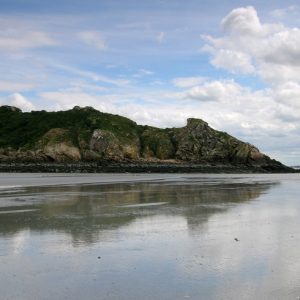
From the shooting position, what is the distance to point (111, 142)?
108562 millimetres

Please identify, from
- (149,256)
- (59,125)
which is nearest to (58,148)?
(59,125)

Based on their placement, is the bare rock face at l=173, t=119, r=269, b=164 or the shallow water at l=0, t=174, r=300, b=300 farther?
the bare rock face at l=173, t=119, r=269, b=164

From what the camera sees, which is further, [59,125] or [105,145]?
[59,125]

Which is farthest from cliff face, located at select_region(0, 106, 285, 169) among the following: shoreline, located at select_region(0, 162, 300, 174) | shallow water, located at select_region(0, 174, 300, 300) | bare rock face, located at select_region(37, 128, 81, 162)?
shallow water, located at select_region(0, 174, 300, 300)

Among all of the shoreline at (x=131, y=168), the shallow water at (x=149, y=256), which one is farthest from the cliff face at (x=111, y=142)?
the shallow water at (x=149, y=256)

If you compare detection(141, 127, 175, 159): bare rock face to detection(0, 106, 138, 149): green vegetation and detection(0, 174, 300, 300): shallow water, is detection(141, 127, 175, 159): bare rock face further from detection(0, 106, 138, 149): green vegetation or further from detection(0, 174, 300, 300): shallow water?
detection(0, 174, 300, 300): shallow water

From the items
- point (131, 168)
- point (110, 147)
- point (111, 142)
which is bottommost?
point (131, 168)

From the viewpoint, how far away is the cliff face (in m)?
106

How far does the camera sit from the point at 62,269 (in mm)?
8242

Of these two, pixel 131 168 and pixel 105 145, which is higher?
pixel 105 145

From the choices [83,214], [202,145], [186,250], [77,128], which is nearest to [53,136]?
[77,128]

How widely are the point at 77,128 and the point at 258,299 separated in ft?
368

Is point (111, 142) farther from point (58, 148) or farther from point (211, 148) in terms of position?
point (211, 148)

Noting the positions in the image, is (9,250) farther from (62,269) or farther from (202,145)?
(202,145)
